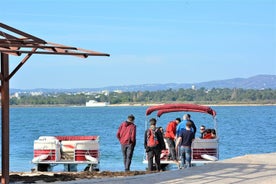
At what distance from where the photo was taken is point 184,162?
63.8ft

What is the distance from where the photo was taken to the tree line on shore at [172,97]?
138750 mm

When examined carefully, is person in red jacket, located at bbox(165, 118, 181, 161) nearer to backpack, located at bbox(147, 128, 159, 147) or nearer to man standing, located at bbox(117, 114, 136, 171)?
man standing, located at bbox(117, 114, 136, 171)

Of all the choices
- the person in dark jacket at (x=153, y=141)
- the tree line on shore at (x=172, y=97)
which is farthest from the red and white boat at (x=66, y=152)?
the tree line on shore at (x=172, y=97)

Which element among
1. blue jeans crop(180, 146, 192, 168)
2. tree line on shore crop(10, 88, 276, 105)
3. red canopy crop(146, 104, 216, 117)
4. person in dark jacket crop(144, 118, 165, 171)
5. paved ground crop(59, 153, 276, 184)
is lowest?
paved ground crop(59, 153, 276, 184)

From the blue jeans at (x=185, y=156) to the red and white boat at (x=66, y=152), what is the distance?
3751 millimetres

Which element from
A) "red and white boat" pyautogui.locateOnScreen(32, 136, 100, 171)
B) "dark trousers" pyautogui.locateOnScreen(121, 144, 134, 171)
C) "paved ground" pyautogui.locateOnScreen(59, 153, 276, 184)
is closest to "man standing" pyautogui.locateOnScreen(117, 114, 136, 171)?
"dark trousers" pyautogui.locateOnScreen(121, 144, 134, 171)

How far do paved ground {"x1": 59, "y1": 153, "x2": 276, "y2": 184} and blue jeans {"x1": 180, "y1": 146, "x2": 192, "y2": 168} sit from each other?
1.07m

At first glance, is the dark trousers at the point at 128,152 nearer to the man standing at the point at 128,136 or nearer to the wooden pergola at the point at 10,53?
the man standing at the point at 128,136

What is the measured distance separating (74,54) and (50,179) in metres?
3.39

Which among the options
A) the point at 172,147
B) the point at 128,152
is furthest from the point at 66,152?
the point at 128,152

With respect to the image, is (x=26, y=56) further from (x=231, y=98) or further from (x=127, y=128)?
(x=231, y=98)

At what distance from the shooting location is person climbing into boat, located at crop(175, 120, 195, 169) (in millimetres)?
18862

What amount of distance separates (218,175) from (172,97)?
4677 inches

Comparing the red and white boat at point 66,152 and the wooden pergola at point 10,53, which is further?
the red and white boat at point 66,152
